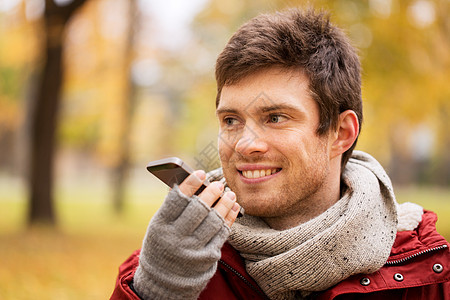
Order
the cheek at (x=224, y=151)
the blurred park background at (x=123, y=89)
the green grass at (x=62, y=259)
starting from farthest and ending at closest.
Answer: the blurred park background at (x=123, y=89) < the green grass at (x=62, y=259) < the cheek at (x=224, y=151)

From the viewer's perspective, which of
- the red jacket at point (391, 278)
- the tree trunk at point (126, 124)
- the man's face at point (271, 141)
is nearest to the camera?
the red jacket at point (391, 278)

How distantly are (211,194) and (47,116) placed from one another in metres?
10.0

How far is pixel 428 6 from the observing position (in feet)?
29.2

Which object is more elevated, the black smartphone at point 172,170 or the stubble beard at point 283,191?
the black smartphone at point 172,170

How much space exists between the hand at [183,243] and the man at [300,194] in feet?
0.26

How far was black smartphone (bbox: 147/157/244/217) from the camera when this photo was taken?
2.04 m

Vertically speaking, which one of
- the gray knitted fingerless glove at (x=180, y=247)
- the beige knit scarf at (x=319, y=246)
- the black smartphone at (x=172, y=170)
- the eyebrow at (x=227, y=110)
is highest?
the eyebrow at (x=227, y=110)

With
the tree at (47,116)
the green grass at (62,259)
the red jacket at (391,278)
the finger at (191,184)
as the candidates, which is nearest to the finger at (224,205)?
the finger at (191,184)

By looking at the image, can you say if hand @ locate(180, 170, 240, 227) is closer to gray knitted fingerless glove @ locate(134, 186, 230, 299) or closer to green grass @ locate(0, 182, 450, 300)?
gray knitted fingerless glove @ locate(134, 186, 230, 299)

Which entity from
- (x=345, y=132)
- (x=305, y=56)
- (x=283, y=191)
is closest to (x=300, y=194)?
(x=283, y=191)

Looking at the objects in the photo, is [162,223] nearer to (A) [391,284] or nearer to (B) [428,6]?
(A) [391,284]

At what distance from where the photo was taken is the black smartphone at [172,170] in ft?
6.70

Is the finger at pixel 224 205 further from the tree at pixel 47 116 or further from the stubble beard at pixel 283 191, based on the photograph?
the tree at pixel 47 116

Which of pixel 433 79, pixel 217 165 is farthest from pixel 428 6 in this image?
pixel 217 165
